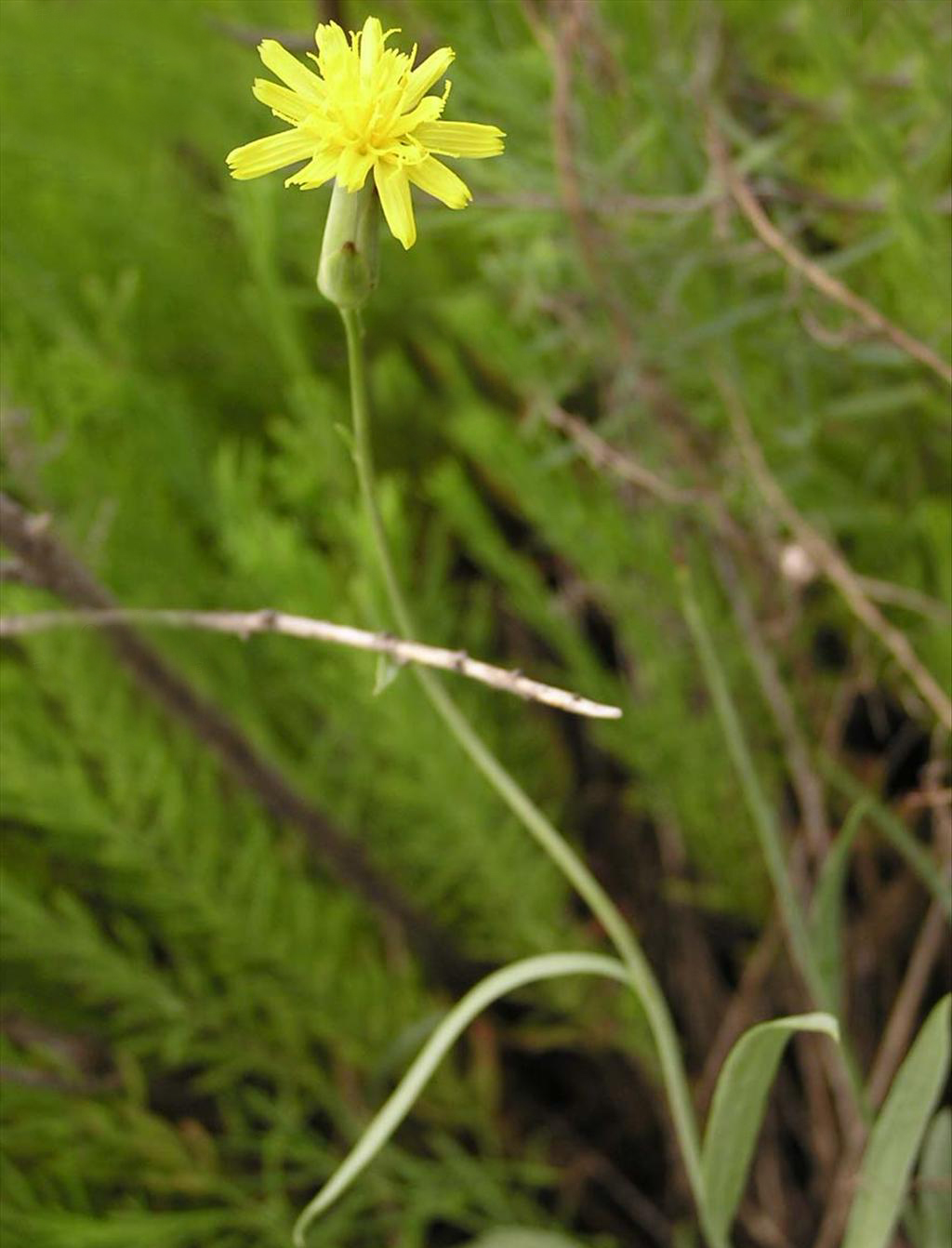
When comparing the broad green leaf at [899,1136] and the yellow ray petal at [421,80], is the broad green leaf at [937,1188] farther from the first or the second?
the yellow ray petal at [421,80]

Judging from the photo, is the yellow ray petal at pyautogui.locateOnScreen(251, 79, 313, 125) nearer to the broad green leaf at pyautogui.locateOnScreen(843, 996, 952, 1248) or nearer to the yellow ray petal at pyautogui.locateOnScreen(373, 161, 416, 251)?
the yellow ray petal at pyautogui.locateOnScreen(373, 161, 416, 251)

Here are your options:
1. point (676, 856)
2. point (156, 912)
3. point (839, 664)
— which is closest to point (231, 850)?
point (156, 912)

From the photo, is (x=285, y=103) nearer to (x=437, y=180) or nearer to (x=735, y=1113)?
(x=437, y=180)

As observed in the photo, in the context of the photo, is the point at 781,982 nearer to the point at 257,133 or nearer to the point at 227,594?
the point at 227,594

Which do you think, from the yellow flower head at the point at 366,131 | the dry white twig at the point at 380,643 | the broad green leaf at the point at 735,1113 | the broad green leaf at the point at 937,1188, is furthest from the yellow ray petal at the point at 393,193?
the broad green leaf at the point at 937,1188

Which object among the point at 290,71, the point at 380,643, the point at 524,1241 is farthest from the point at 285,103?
the point at 524,1241

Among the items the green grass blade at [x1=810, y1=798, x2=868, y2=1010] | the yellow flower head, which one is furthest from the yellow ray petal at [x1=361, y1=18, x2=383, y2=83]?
the green grass blade at [x1=810, y1=798, x2=868, y2=1010]
